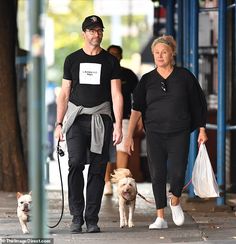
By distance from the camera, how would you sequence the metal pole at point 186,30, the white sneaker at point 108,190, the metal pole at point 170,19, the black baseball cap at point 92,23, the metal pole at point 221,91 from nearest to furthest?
1. the black baseball cap at point 92,23
2. the metal pole at point 221,91
3. the metal pole at point 186,30
4. the white sneaker at point 108,190
5. the metal pole at point 170,19

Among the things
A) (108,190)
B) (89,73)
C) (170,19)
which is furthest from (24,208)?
(170,19)

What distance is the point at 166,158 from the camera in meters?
9.34

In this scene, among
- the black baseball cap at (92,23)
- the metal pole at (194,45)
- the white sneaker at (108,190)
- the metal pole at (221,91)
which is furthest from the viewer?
the white sneaker at (108,190)

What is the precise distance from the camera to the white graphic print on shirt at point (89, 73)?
29.1 feet

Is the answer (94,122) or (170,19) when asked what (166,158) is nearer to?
(94,122)

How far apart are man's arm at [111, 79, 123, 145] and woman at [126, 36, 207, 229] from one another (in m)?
0.36

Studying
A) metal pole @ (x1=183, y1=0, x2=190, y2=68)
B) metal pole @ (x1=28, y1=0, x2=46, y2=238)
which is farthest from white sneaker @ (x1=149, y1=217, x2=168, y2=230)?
metal pole @ (x1=28, y1=0, x2=46, y2=238)

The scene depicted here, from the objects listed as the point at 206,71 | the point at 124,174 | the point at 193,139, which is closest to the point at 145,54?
the point at 206,71

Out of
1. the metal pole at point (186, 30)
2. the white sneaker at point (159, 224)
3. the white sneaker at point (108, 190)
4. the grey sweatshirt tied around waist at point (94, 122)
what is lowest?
the white sneaker at point (108, 190)

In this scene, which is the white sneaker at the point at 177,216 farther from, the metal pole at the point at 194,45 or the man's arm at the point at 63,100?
the metal pole at the point at 194,45

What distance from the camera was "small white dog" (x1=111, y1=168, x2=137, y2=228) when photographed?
9.35 metres

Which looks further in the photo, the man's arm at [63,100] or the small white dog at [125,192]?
the small white dog at [125,192]

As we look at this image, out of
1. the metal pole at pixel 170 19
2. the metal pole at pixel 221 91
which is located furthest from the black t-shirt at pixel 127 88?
the metal pole at pixel 170 19

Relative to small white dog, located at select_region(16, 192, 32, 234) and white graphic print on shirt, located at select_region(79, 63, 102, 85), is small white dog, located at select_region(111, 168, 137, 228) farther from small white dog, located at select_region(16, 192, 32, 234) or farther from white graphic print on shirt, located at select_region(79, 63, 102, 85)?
white graphic print on shirt, located at select_region(79, 63, 102, 85)
